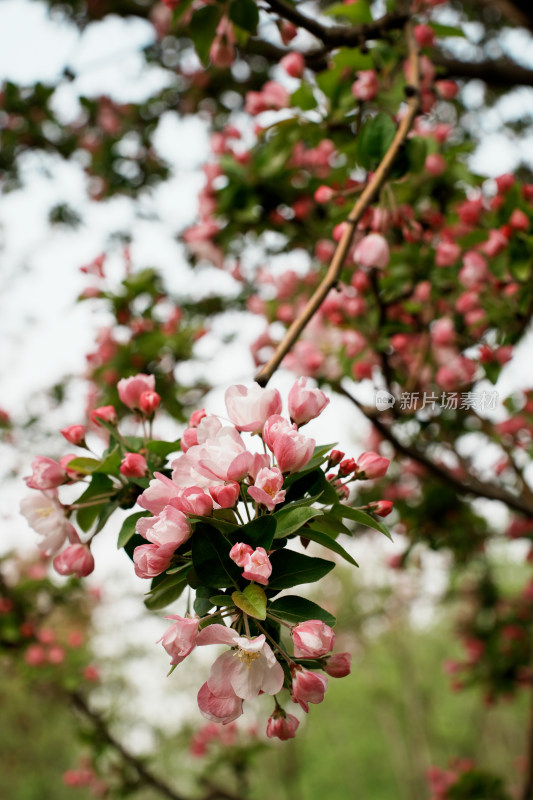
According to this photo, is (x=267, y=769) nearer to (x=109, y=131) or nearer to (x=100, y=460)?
(x=109, y=131)

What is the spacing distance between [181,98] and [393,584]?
6.63m

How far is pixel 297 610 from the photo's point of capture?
756 millimetres

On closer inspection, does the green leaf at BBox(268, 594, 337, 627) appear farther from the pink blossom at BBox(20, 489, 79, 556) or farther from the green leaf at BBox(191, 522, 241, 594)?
the pink blossom at BBox(20, 489, 79, 556)

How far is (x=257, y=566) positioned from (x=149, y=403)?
43 centimetres

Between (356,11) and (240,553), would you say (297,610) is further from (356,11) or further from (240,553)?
(356,11)

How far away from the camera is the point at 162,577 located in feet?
2.60

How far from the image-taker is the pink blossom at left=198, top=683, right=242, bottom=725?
2.32ft

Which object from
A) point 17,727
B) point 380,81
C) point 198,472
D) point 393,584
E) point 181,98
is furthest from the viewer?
point 17,727

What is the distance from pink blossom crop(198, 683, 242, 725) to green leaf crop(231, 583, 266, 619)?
10 cm

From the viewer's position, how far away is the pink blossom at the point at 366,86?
182 centimetres

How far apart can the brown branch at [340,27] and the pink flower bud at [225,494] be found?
0.93 m

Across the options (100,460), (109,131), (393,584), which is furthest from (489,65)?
(393,584)

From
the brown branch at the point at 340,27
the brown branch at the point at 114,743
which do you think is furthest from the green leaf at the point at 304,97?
the brown branch at the point at 114,743

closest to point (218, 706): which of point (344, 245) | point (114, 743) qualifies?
point (344, 245)
